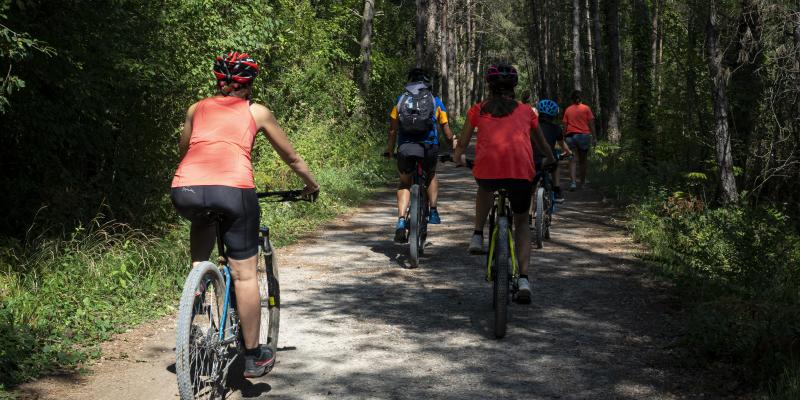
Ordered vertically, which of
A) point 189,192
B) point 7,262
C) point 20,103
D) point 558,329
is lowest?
point 558,329

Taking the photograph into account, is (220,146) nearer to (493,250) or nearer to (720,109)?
(493,250)

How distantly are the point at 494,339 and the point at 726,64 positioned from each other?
26.7 ft

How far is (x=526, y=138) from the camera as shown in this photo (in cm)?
731

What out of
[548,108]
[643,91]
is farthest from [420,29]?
[548,108]

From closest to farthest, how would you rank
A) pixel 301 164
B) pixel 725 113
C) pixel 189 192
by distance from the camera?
1. pixel 189 192
2. pixel 301 164
3. pixel 725 113

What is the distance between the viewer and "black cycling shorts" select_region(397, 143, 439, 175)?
991cm

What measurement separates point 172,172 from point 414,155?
387 centimetres

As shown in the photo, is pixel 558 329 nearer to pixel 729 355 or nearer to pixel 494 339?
pixel 494 339

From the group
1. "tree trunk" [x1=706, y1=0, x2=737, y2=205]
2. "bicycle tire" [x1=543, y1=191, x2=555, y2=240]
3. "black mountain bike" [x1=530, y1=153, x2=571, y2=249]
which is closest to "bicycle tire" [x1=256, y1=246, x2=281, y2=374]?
"black mountain bike" [x1=530, y1=153, x2=571, y2=249]

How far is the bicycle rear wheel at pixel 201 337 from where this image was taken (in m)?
4.40

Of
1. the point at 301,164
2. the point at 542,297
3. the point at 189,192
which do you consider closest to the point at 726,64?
the point at 542,297

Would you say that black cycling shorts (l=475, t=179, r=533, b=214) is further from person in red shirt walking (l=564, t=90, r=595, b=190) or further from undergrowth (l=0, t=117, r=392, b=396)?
person in red shirt walking (l=564, t=90, r=595, b=190)

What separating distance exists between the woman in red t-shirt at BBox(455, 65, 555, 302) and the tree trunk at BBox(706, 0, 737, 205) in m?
5.19

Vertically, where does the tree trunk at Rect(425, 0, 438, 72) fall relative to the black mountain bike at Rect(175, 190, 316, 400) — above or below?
above
